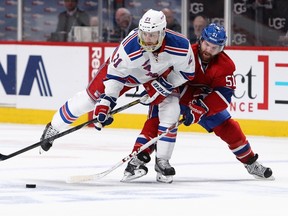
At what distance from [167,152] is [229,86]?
58 cm

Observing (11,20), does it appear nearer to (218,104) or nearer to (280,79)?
(280,79)

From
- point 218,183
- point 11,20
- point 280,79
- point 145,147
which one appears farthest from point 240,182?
point 11,20

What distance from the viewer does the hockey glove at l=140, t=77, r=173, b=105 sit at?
745 cm

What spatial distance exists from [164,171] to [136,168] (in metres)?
0.20

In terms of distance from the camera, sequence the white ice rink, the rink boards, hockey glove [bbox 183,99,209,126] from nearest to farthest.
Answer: the white ice rink < hockey glove [bbox 183,99,209,126] < the rink boards

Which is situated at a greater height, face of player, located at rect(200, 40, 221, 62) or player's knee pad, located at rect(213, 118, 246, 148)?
face of player, located at rect(200, 40, 221, 62)

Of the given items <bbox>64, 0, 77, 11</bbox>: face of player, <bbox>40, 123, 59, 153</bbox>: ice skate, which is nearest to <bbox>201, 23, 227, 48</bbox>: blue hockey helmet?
<bbox>40, 123, 59, 153</bbox>: ice skate

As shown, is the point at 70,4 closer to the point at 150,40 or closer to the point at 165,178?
the point at 165,178

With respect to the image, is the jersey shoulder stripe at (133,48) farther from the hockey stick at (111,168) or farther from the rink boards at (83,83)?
the rink boards at (83,83)

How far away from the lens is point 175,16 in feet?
40.8

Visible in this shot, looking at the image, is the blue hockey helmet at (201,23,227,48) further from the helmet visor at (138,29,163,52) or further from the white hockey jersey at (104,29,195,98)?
the helmet visor at (138,29,163,52)

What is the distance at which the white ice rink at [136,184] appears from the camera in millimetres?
6215

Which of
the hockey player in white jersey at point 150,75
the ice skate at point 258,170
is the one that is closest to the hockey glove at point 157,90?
the hockey player in white jersey at point 150,75

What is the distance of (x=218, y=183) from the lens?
7574 mm
